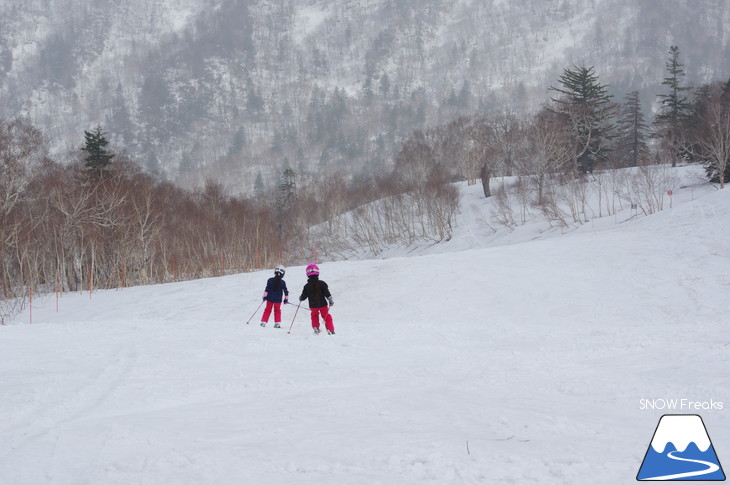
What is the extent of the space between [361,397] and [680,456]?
147 inches

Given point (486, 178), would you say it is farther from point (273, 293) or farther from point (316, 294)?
point (316, 294)

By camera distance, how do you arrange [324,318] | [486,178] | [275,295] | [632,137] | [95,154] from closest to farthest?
[324,318]
[275,295]
[95,154]
[486,178]
[632,137]

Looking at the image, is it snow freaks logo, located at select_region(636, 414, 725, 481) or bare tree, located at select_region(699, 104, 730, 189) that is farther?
bare tree, located at select_region(699, 104, 730, 189)

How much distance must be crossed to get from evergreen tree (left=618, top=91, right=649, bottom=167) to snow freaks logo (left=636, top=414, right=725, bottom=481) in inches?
2915

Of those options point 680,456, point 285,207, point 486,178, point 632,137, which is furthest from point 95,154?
point 632,137

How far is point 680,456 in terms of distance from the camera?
16.2 ft

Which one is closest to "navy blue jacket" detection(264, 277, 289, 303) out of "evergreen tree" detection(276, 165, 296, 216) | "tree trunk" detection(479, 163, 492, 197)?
"tree trunk" detection(479, 163, 492, 197)

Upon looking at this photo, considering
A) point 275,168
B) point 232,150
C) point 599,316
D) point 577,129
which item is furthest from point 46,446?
point 232,150

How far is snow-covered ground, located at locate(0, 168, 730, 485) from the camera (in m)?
4.88

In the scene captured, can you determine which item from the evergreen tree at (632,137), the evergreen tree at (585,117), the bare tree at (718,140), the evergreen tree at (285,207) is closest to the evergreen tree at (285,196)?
the evergreen tree at (285,207)

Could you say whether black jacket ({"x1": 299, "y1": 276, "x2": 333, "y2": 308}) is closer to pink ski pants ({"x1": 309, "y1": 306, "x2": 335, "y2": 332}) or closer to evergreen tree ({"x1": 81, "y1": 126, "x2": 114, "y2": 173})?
pink ski pants ({"x1": 309, "y1": 306, "x2": 335, "y2": 332})

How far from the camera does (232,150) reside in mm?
181875

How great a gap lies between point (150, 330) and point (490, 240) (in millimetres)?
43543

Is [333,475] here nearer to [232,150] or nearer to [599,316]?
[599,316]
